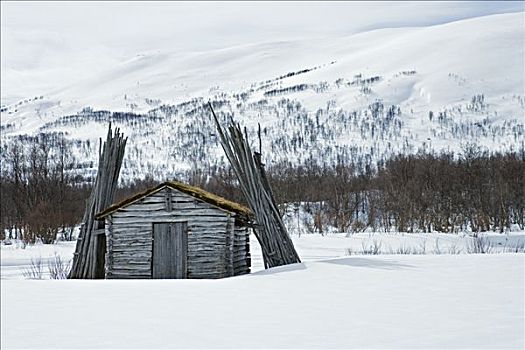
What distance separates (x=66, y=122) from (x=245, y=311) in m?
174

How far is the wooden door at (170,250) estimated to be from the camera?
15391 millimetres

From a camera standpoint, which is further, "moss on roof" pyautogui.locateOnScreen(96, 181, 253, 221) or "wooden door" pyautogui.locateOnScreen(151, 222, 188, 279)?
"wooden door" pyautogui.locateOnScreen(151, 222, 188, 279)

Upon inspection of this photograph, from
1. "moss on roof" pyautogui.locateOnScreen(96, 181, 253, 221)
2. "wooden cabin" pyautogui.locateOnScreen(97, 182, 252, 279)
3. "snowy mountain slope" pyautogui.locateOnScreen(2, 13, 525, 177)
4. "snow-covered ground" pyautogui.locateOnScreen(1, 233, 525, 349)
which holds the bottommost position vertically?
"snow-covered ground" pyautogui.locateOnScreen(1, 233, 525, 349)

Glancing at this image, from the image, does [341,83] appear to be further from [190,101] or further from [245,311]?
[245,311]

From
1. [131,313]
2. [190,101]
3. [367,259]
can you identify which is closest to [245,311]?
[131,313]

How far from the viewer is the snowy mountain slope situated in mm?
104125

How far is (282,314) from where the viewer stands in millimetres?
9258

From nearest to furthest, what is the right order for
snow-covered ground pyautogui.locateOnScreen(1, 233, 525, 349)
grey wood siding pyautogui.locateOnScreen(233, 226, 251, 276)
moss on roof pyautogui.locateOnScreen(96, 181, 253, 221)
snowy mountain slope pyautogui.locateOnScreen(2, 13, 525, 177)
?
snow-covered ground pyautogui.locateOnScreen(1, 233, 525, 349) < moss on roof pyautogui.locateOnScreen(96, 181, 253, 221) < grey wood siding pyautogui.locateOnScreen(233, 226, 251, 276) < snowy mountain slope pyautogui.locateOnScreen(2, 13, 525, 177)

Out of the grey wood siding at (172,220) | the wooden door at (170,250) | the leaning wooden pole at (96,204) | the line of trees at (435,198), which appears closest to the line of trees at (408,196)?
the line of trees at (435,198)

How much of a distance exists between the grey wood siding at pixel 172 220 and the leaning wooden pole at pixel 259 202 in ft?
2.24

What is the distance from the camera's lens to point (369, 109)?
12269 centimetres

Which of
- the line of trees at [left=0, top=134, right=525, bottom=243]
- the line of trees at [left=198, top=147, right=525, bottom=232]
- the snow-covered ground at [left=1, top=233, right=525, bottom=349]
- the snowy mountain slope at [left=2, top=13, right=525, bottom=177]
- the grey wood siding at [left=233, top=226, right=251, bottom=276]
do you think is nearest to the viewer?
the snow-covered ground at [left=1, top=233, right=525, bottom=349]

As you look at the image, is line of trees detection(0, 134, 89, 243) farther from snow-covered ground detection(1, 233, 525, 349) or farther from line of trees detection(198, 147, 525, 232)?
snow-covered ground detection(1, 233, 525, 349)

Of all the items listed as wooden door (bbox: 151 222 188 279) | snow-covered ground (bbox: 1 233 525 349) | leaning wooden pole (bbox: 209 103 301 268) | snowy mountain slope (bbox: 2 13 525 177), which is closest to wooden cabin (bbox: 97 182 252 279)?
wooden door (bbox: 151 222 188 279)
